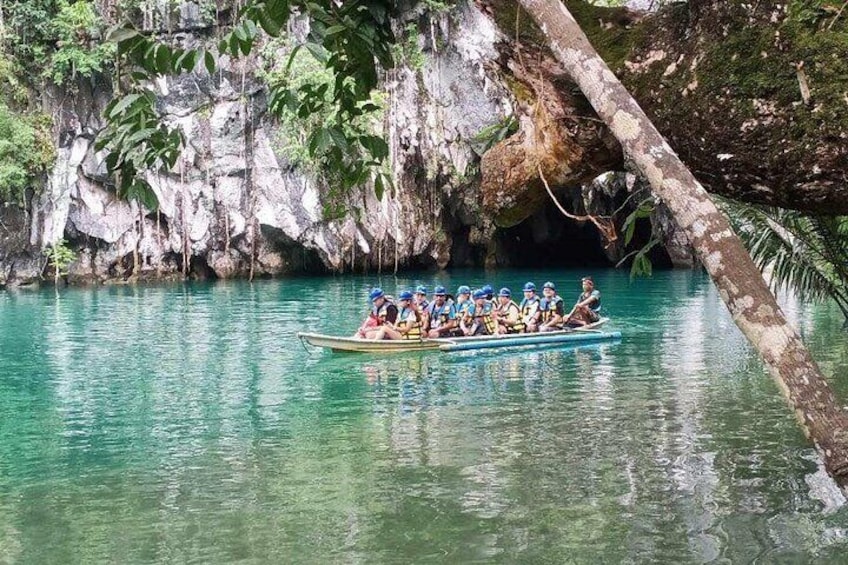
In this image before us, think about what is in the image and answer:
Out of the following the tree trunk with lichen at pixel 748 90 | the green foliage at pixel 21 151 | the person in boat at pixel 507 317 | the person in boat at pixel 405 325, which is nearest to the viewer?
the tree trunk with lichen at pixel 748 90

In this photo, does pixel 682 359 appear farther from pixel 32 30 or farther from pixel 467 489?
→ pixel 32 30

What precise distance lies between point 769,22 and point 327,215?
1.43m

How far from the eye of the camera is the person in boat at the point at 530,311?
16.3 m

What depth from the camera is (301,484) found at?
7.85 m

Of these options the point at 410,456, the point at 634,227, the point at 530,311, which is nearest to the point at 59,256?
the point at 530,311

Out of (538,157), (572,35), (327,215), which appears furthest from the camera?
(538,157)

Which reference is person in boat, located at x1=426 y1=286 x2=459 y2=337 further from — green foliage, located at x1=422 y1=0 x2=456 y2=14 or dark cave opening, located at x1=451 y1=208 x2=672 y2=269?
dark cave opening, located at x1=451 y1=208 x2=672 y2=269

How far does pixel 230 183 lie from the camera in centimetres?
3222

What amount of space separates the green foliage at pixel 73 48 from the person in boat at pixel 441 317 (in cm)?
→ 1790

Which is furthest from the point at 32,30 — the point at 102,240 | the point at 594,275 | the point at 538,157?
the point at 538,157

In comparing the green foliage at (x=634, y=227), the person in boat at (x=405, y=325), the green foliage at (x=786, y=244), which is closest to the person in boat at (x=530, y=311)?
the person in boat at (x=405, y=325)

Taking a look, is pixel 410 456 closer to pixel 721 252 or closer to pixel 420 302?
pixel 721 252

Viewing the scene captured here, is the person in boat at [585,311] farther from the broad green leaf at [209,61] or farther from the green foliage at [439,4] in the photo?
the broad green leaf at [209,61]

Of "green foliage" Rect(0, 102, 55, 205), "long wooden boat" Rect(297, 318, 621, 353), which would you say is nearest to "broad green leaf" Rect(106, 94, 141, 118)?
"long wooden boat" Rect(297, 318, 621, 353)
